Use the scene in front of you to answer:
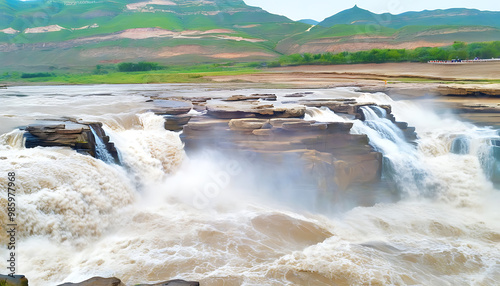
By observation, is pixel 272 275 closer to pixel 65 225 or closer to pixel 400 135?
pixel 65 225

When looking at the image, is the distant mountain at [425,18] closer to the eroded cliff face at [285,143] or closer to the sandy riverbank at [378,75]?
the sandy riverbank at [378,75]

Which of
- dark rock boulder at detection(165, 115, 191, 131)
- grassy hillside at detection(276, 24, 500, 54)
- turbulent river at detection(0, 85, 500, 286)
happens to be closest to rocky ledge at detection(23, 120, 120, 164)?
turbulent river at detection(0, 85, 500, 286)

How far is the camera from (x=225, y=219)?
10.3m

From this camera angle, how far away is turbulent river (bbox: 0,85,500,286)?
7672mm

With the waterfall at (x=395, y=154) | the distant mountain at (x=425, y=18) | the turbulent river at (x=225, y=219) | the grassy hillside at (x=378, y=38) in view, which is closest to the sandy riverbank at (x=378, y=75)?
the waterfall at (x=395, y=154)

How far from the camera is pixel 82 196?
30.7 feet

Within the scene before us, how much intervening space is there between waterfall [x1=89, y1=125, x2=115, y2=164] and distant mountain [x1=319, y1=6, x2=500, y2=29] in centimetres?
6458

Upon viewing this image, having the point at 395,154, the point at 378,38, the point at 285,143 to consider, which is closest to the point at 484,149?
the point at 395,154

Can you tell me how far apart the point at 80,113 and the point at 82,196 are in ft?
22.5

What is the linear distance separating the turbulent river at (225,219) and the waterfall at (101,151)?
0.38 m

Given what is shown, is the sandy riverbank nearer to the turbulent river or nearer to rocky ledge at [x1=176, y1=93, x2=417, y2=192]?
the turbulent river

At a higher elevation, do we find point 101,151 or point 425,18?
point 425,18

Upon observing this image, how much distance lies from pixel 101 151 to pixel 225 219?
437 cm

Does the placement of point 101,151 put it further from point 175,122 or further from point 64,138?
point 175,122
